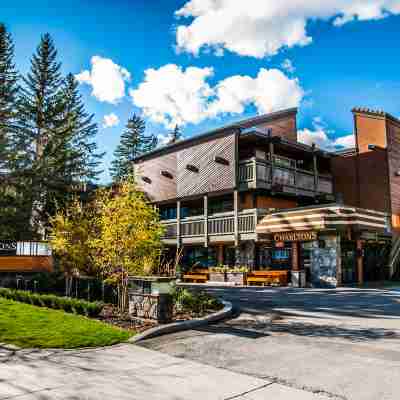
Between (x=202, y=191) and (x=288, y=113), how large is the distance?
945 centimetres

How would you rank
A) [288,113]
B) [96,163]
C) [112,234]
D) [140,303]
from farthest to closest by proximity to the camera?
[96,163], [288,113], [112,234], [140,303]

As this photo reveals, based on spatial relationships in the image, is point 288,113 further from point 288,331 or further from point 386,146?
point 288,331

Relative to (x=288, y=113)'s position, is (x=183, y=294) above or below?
below

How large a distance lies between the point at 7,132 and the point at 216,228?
70.0ft

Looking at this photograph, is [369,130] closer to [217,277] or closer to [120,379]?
[217,277]

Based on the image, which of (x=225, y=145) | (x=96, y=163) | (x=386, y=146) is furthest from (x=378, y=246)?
(x=96, y=163)

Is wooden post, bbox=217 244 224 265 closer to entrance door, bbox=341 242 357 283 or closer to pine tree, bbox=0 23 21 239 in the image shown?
entrance door, bbox=341 242 357 283

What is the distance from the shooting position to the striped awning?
20.9m

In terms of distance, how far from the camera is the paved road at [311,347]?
5.70 metres

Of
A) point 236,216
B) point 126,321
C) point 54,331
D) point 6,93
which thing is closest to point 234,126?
point 236,216

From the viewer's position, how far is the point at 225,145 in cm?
2616

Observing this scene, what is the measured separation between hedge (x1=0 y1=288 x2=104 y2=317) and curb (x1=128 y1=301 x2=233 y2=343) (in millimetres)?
2556

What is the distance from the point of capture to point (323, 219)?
2083 cm

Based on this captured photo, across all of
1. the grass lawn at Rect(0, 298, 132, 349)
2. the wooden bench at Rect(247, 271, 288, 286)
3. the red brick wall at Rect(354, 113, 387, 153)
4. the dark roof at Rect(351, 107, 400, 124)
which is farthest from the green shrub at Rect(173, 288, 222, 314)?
the dark roof at Rect(351, 107, 400, 124)
